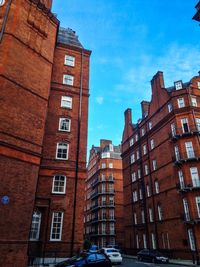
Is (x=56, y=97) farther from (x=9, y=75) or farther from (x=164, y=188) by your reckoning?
(x=164, y=188)

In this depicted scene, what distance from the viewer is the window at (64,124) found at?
22680mm

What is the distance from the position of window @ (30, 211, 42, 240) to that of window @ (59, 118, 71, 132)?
819cm

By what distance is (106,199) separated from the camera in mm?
53156

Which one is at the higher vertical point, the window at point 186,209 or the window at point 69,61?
the window at point 69,61

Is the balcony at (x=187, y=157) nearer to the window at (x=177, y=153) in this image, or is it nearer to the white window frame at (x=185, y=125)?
the window at (x=177, y=153)

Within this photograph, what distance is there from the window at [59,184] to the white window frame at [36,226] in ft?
7.65

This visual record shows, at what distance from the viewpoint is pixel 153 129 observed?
1366 inches

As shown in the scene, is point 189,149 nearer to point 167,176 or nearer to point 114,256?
point 167,176

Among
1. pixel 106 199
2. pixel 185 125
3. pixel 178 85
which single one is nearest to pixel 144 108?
pixel 178 85

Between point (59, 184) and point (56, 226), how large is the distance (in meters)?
3.56

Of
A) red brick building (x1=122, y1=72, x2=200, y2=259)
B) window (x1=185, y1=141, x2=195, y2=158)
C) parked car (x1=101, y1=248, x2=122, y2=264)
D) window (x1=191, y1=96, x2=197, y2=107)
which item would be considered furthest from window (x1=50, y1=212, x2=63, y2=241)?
window (x1=191, y1=96, x2=197, y2=107)

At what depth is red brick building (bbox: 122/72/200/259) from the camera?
25.5 metres

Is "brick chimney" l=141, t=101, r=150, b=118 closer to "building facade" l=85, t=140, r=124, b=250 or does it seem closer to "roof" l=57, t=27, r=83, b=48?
"roof" l=57, t=27, r=83, b=48

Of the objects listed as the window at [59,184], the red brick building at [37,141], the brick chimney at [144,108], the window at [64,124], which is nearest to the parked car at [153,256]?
the red brick building at [37,141]
